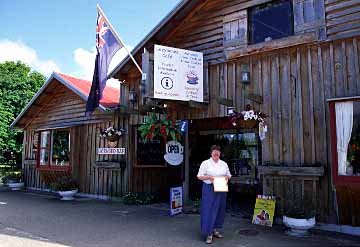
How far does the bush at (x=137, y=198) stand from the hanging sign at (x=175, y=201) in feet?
6.43

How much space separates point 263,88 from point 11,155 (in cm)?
2315

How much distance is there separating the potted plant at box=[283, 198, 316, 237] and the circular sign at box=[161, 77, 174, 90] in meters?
3.87

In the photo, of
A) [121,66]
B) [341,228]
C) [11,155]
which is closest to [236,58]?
[121,66]

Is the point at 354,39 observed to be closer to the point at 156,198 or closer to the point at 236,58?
the point at 236,58

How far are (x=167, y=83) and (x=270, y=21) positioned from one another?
295 cm

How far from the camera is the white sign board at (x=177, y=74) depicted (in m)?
8.12

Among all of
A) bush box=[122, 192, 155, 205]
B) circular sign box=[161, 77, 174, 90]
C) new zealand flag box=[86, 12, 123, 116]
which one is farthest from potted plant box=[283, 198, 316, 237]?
new zealand flag box=[86, 12, 123, 116]

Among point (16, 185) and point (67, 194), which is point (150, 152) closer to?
point (67, 194)

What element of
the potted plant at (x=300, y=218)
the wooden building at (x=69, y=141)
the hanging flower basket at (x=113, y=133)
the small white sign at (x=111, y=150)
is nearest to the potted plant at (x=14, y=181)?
the wooden building at (x=69, y=141)

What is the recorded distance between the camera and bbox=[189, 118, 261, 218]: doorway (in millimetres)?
11641

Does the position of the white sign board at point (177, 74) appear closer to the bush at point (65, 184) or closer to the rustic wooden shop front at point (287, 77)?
the rustic wooden shop front at point (287, 77)

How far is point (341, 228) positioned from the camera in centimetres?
679

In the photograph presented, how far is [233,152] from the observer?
12.1 metres

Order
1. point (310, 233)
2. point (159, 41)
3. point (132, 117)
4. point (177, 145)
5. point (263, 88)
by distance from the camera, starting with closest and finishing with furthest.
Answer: point (310, 233)
point (263, 88)
point (177, 145)
point (159, 41)
point (132, 117)
